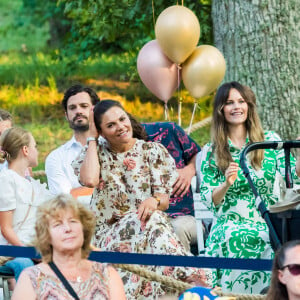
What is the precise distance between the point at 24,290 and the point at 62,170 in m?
2.63

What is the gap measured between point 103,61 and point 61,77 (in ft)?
2.34

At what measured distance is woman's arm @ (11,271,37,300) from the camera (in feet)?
13.4

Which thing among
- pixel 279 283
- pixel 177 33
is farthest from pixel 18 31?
pixel 279 283

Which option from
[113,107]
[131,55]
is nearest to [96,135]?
[113,107]

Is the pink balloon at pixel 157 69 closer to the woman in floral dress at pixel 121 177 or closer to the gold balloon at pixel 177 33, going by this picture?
the gold balloon at pixel 177 33

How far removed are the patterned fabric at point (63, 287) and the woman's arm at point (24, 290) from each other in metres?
0.02

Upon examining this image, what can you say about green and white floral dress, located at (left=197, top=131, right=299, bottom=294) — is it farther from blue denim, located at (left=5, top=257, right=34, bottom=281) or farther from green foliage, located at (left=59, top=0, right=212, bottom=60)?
green foliage, located at (left=59, top=0, right=212, bottom=60)

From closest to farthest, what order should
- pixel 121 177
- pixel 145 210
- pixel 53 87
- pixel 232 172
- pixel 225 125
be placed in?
1. pixel 145 210
2. pixel 232 172
3. pixel 121 177
4. pixel 225 125
5. pixel 53 87

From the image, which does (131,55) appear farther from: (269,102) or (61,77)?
(269,102)

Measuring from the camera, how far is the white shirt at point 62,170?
6602 mm

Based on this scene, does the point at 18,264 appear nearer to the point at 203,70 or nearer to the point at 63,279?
the point at 63,279

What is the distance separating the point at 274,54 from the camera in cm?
795

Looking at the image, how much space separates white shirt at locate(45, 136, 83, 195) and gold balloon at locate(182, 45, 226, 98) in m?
1.08

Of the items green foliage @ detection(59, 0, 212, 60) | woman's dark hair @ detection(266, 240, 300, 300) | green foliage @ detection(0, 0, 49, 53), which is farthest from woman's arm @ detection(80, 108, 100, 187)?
green foliage @ detection(0, 0, 49, 53)
